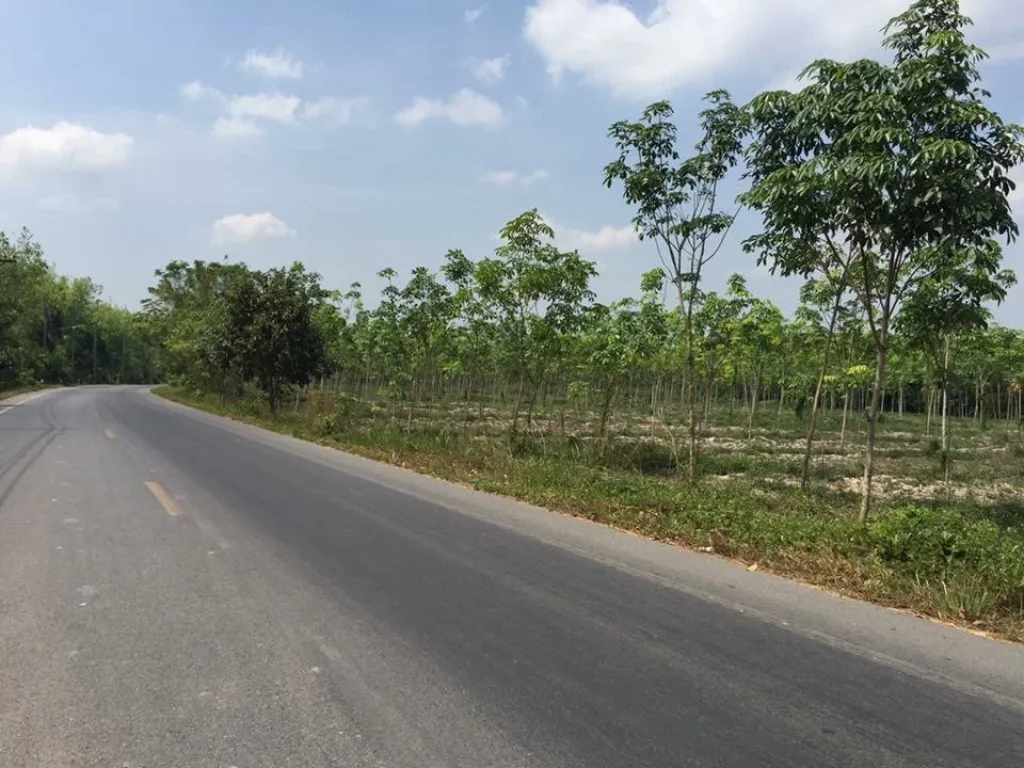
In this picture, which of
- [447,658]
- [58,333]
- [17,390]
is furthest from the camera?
[58,333]

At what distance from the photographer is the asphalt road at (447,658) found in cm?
349

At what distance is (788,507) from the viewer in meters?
11.4

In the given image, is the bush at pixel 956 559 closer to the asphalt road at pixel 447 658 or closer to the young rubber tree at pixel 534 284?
the asphalt road at pixel 447 658

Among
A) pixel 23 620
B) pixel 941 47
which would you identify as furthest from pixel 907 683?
pixel 941 47

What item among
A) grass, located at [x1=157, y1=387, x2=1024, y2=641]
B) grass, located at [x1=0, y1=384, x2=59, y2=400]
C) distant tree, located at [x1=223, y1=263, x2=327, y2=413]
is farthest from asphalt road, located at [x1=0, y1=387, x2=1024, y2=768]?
grass, located at [x1=0, y1=384, x2=59, y2=400]

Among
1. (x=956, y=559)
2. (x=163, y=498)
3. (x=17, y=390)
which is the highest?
(x=956, y=559)

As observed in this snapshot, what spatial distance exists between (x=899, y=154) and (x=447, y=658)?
20.8ft

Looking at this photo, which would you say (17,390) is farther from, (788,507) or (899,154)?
(899,154)

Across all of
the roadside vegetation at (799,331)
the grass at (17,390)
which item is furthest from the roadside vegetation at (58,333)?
the roadside vegetation at (799,331)

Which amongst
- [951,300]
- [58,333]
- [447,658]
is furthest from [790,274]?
[58,333]

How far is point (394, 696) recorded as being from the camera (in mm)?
3957

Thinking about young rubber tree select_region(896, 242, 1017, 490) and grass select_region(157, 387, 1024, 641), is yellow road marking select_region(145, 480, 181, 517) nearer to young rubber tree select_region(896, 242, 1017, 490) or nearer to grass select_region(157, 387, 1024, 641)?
grass select_region(157, 387, 1024, 641)

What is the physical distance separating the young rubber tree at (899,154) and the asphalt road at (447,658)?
3844mm

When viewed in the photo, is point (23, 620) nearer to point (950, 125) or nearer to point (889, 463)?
point (950, 125)
